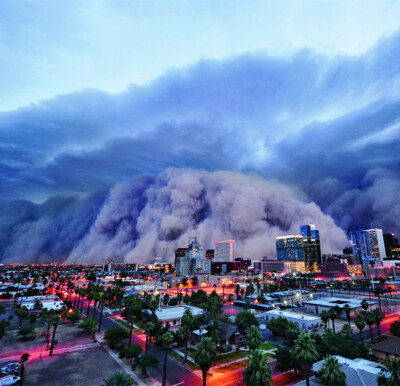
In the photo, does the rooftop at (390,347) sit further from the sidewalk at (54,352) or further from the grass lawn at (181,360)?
the sidewalk at (54,352)

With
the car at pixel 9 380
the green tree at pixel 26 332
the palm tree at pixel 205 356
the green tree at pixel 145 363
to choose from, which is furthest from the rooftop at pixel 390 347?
the green tree at pixel 26 332

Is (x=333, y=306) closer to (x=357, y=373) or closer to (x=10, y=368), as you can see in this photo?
(x=357, y=373)

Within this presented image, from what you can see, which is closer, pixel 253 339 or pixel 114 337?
pixel 253 339

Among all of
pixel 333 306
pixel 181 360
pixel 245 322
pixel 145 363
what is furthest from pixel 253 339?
pixel 333 306

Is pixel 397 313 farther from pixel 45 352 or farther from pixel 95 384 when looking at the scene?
pixel 45 352

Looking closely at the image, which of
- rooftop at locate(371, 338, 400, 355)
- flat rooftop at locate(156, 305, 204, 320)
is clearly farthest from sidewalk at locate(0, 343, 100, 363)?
rooftop at locate(371, 338, 400, 355)

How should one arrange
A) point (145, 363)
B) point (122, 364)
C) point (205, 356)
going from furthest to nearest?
point (122, 364) → point (145, 363) → point (205, 356)
